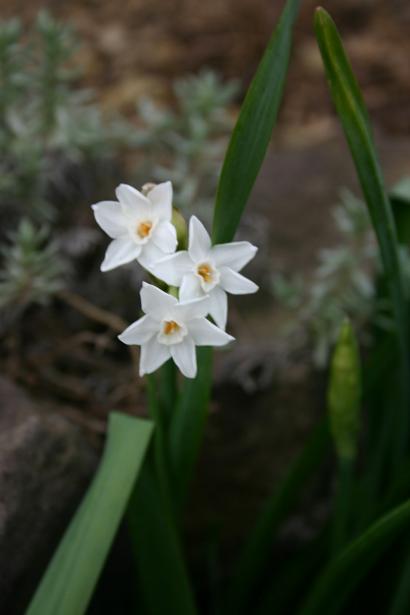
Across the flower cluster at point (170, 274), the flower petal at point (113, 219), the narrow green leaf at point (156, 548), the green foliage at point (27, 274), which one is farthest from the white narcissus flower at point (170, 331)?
the green foliage at point (27, 274)

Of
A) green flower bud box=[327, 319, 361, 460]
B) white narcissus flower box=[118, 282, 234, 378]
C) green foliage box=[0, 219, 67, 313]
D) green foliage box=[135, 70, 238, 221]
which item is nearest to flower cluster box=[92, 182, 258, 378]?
white narcissus flower box=[118, 282, 234, 378]

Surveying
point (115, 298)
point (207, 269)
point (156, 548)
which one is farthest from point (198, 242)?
point (115, 298)

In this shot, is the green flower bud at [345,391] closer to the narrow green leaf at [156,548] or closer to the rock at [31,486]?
the narrow green leaf at [156,548]

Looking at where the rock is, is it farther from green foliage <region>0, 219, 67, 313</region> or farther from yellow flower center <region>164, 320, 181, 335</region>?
yellow flower center <region>164, 320, 181, 335</region>

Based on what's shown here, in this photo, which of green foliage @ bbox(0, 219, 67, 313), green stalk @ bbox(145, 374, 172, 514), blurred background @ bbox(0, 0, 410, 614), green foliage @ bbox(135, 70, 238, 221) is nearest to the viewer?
green stalk @ bbox(145, 374, 172, 514)

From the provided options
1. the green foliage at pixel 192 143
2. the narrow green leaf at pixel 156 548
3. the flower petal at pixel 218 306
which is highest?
the green foliage at pixel 192 143

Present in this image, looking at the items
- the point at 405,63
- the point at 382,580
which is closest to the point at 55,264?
the point at 382,580

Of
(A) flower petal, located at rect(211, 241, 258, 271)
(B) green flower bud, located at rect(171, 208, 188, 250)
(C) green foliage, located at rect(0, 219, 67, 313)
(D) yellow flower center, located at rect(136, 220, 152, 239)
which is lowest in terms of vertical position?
(A) flower petal, located at rect(211, 241, 258, 271)

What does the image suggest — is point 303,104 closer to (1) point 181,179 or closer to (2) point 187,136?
(2) point 187,136
